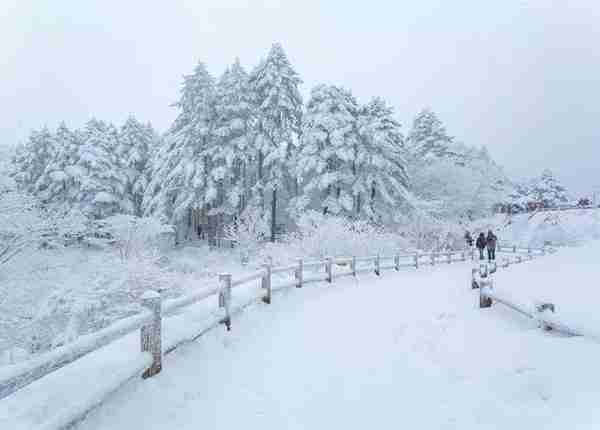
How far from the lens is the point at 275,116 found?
3591 centimetres

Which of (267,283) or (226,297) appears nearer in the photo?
(226,297)

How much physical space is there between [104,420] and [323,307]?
793 cm

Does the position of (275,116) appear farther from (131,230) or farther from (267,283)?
(267,283)

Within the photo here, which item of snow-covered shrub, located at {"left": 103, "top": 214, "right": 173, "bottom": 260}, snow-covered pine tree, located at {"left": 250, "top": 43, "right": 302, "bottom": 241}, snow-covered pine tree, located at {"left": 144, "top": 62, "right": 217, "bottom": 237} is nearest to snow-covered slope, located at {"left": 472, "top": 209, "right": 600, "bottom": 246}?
snow-covered pine tree, located at {"left": 250, "top": 43, "right": 302, "bottom": 241}

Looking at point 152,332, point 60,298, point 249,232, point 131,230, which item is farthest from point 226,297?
point 131,230

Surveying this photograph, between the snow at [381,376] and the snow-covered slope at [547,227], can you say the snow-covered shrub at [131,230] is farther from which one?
the snow-covered slope at [547,227]

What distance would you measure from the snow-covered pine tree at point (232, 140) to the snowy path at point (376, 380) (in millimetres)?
27286

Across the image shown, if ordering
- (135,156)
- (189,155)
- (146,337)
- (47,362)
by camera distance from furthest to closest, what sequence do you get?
(135,156) → (189,155) → (146,337) → (47,362)

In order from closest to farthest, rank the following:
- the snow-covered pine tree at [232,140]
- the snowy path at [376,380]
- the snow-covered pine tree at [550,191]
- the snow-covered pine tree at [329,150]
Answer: the snowy path at [376,380]
the snow-covered pine tree at [329,150]
the snow-covered pine tree at [232,140]
the snow-covered pine tree at [550,191]

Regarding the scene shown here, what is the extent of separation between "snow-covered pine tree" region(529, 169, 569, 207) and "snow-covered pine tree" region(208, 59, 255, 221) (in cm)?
7840

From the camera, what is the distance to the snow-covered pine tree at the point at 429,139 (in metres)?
51.7

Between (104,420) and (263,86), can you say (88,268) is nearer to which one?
(104,420)

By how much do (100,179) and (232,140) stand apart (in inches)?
668

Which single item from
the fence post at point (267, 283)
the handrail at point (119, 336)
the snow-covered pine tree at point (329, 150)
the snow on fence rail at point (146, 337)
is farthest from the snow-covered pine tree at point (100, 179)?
the handrail at point (119, 336)
